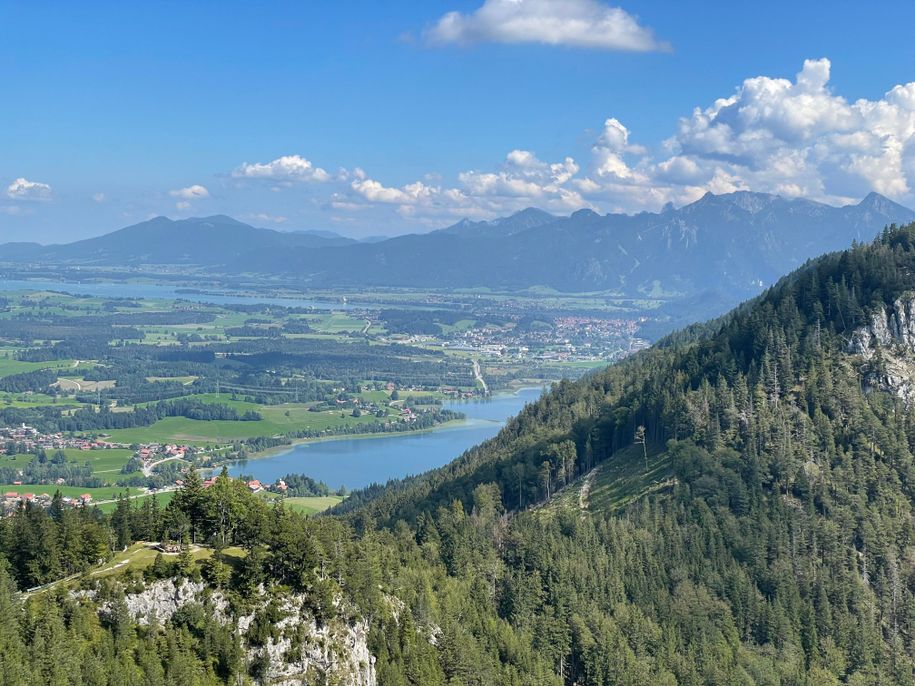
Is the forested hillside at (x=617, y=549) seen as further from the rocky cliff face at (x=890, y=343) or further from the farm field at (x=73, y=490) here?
the farm field at (x=73, y=490)

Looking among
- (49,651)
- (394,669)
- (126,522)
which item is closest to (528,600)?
(394,669)

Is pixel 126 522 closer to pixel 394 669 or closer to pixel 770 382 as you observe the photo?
pixel 394 669

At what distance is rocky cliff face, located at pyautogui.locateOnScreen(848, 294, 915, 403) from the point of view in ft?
419

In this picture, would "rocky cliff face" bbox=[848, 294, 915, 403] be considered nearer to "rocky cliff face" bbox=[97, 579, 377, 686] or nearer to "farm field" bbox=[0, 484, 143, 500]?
"rocky cliff face" bbox=[97, 579, 377, 686]

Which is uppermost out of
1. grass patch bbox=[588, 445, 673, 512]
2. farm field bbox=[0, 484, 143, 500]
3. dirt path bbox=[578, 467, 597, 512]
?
grass patch bbox=[588, 445, 673, 512]

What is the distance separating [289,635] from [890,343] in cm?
9876

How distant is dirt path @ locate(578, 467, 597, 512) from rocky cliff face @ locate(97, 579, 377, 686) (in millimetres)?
54946

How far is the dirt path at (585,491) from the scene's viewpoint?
119875 millimetres

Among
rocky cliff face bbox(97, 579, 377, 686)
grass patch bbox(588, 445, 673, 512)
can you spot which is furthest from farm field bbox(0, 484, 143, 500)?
rocky cliff face bbox(97, 579, 377, 686)

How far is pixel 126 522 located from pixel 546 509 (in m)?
61.3

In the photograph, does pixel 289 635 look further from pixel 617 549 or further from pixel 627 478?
pixel 627 478

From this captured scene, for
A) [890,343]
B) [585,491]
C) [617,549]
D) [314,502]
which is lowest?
[314,502]

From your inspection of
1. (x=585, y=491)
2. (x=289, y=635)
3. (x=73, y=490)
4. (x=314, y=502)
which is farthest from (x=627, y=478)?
(x=73, y=490)

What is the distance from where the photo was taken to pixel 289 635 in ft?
212
